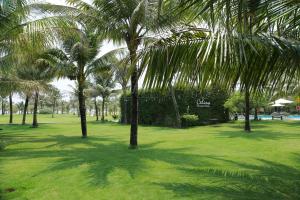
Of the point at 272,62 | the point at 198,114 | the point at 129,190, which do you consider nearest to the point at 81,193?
the point at 129,190

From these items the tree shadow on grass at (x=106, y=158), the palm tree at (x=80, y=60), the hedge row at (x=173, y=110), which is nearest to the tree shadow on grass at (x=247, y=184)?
the tree shadow on grass at (x=106, y=158)

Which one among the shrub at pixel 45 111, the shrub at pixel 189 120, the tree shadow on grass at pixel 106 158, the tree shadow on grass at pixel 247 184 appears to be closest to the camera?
the tree shadow on grass at pixel 247 184

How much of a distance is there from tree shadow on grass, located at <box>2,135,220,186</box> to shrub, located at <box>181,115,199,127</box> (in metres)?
14.2

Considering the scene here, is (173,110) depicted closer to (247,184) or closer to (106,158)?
(106,158)

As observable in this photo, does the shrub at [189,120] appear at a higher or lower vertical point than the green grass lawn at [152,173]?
higher

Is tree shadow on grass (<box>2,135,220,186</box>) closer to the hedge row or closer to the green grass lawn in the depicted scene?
the green grass lawn

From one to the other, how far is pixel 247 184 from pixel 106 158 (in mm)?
4839

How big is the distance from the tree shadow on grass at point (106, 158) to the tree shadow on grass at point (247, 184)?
131cm

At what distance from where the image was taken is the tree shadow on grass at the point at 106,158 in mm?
9156

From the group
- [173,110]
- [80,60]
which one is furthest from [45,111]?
[80,60]

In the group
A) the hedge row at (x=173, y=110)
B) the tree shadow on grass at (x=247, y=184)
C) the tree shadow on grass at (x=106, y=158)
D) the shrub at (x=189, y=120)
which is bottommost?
the tree shadow on grass at (x=247, y=184)

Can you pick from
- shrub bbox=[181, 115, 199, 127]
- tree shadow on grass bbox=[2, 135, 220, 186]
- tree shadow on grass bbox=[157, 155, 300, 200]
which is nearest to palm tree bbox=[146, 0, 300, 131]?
tree shadow on grass bbox=[157, 155, 300, 200]

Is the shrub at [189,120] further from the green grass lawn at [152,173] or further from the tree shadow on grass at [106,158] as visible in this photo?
the green grass lawn at [152,173]

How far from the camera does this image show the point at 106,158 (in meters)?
11.0
